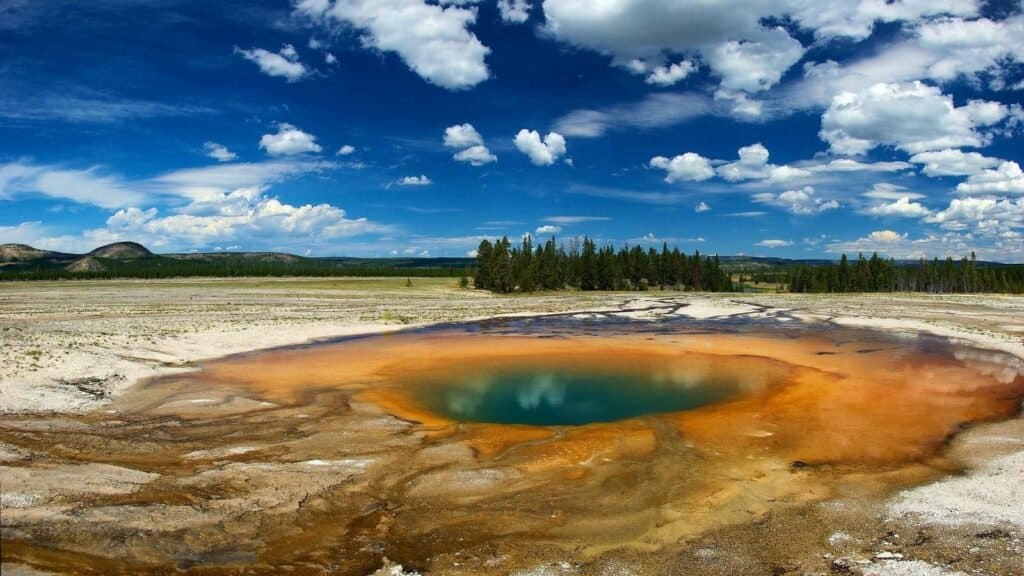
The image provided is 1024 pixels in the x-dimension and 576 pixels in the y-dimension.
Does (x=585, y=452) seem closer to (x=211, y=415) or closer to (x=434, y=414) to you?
(x=434, y=414)

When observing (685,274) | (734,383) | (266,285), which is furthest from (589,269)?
(734,383)

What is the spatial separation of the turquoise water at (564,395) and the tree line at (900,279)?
371 feet

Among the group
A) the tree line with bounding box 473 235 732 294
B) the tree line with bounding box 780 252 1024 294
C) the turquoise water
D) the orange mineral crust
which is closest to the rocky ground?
the orange mineral crust

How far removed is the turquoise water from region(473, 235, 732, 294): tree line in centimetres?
7585

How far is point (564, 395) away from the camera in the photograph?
64.3 ft

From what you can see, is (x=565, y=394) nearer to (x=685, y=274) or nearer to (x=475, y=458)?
(x=475, y=458)

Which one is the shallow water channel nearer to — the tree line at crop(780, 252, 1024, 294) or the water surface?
the water surface

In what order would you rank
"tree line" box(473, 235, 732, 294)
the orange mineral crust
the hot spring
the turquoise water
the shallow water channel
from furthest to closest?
1. "tree line" box(473, 235, 732, 294)
2. the hot spring
3. the turquoise water
4. the orange mineral crust
5. the shallow water channel

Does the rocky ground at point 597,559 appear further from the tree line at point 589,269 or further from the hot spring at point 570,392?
the tree line at point 589,269

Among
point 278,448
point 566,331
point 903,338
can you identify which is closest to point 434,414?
point 278,448

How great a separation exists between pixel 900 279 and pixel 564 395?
129423mm

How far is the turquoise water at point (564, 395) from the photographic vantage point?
1675cm

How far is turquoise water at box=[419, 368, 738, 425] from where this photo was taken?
1675 centimetres

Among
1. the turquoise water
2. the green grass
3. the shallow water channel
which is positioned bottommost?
the turquoise water
